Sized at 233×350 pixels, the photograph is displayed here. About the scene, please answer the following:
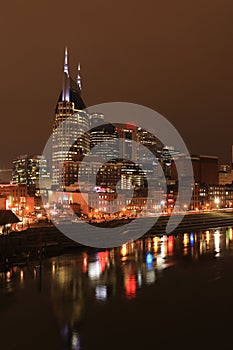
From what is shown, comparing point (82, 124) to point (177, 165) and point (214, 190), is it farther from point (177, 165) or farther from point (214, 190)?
point (214, 190)

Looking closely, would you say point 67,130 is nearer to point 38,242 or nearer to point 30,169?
point 30,169

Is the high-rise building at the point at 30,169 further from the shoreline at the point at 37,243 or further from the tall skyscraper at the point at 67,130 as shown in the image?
the shoreline at the point at 37,243

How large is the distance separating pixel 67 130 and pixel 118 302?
161 ft

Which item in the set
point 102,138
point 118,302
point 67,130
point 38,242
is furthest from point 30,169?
point 118,302

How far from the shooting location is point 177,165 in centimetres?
6369

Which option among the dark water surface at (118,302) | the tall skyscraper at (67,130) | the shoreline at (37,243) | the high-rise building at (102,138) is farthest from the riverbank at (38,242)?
the high-rise building at (102,138)

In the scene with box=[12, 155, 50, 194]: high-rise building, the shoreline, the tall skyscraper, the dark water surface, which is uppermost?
the tall skyscraper

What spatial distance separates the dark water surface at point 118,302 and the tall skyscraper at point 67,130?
37.4m

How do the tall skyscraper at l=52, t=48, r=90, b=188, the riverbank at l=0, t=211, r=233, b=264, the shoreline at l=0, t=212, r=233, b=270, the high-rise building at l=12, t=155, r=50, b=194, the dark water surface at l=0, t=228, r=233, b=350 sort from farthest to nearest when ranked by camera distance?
the high-rise building at l=12, t=155, r=50, b=194, the tall skyscraper at l=52, t=48, r=90, b=188, the riverbank at l=0, t=211, r=233, b=264, the shoreline at l=0, t=212, r=233, b=270, the dark water surface at l=0, t=228, r=233, b=350

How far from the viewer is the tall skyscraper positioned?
53.4 m

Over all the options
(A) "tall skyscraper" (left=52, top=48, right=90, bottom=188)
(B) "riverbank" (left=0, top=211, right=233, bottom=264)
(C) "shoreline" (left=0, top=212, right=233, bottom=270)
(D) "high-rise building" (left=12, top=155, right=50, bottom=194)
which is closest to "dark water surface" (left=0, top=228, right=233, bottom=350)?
(C) "shoreline" (left=0, top=212, right=233, bottom=270)

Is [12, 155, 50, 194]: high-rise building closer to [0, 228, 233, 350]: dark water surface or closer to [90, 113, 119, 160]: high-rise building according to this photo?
[90, 113, 119, 160]: high-rise building

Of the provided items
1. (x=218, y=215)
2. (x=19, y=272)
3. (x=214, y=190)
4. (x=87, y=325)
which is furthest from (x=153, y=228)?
(x=214, y=190)

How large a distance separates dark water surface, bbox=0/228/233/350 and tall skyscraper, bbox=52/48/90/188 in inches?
1472
